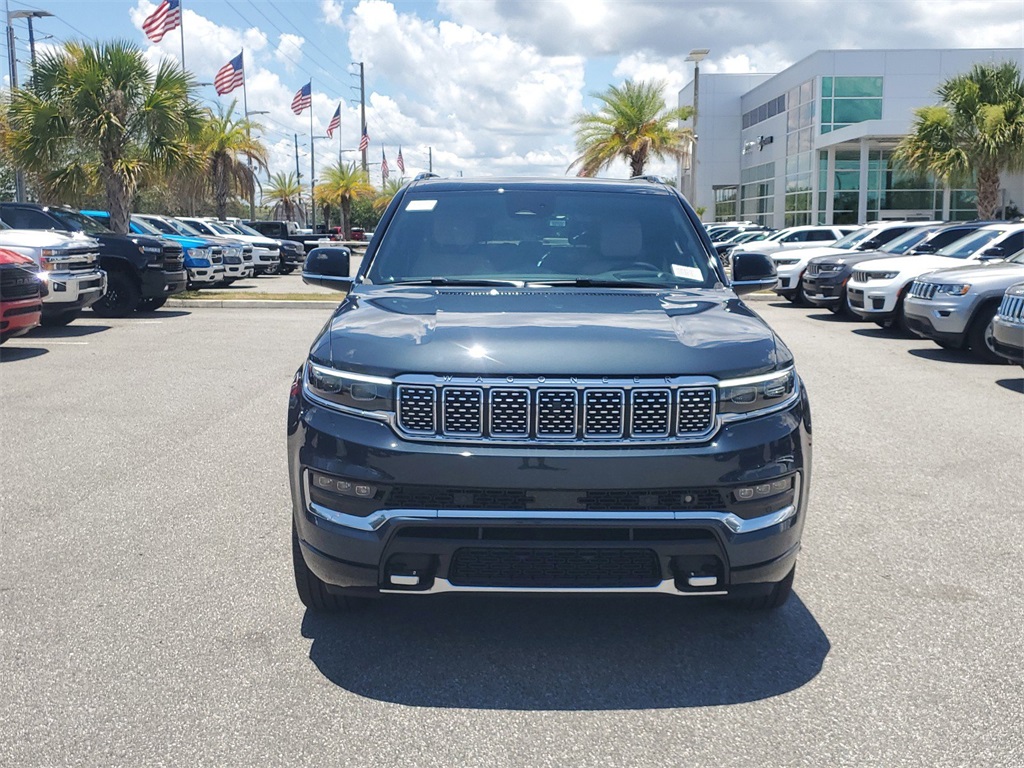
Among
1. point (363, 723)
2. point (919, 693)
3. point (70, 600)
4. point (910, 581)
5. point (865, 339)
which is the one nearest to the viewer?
point (363, 723)

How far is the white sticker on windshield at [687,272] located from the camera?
482cm

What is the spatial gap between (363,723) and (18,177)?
90.0 feet

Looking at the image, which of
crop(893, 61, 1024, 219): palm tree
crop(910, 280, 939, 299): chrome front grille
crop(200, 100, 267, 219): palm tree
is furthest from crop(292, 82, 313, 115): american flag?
crop(910, 280, 939, 299): chrome front grille

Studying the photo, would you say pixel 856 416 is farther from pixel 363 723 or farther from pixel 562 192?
pixel 363 723

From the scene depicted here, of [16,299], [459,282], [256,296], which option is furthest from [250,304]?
[459,282]

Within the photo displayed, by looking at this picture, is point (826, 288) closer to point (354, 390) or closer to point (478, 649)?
point (478, 649)

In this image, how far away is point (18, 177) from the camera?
88.0 ft

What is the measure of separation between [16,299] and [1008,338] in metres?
10.4

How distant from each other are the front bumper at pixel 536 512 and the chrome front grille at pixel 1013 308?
294 inches

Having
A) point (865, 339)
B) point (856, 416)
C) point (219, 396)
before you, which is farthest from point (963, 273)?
point (219, 396)

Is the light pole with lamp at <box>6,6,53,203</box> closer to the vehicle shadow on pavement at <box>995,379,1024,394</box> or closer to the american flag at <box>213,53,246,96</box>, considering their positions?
the american flag at <box>213,53,246,96</box>

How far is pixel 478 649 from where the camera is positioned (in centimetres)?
389

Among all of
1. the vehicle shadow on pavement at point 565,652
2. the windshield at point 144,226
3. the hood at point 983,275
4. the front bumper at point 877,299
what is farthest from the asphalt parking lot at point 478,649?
the windshield at point 144,226

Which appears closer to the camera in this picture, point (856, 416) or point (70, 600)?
point (70, 600)
